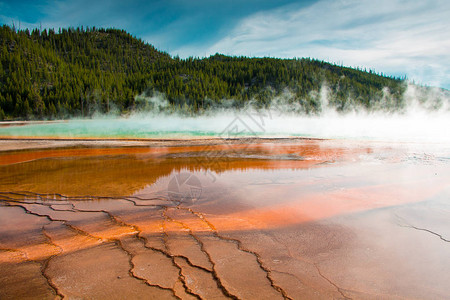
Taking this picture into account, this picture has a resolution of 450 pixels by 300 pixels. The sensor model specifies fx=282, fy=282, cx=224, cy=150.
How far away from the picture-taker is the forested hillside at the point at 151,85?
6834 cm

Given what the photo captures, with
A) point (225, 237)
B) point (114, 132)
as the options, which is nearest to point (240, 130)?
point (114, 132)

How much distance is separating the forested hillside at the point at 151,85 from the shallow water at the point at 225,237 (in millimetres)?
66278

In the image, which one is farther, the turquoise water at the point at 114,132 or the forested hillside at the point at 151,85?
the forested hillside at the point at 151,85

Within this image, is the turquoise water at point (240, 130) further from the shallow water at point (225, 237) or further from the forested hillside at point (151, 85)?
the shallow water at point (225, 237)

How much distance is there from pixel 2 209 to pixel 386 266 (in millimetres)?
7200

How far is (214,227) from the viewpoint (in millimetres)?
5012

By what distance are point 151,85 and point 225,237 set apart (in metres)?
87.0

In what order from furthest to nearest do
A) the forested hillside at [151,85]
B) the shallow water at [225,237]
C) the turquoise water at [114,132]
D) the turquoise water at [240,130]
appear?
the forested hillside at [151,85] < the turquoise water at [114,132] < the turquoise water at [240,130] < the shallow water at [225,237]

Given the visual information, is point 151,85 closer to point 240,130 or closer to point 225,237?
point 240,130

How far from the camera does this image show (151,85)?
Result: 86000 millimetres

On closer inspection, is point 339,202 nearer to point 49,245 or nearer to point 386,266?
point 386,266

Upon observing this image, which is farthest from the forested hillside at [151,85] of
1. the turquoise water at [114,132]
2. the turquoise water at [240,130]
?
the turquoise water at [114,132]

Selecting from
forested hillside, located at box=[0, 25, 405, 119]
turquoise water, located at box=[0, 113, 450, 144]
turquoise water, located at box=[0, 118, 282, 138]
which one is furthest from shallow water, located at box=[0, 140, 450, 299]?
forested hillside, located at box=[0, 25, 405, 119]

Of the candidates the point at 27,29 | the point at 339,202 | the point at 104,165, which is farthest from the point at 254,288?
the point at 27,29
